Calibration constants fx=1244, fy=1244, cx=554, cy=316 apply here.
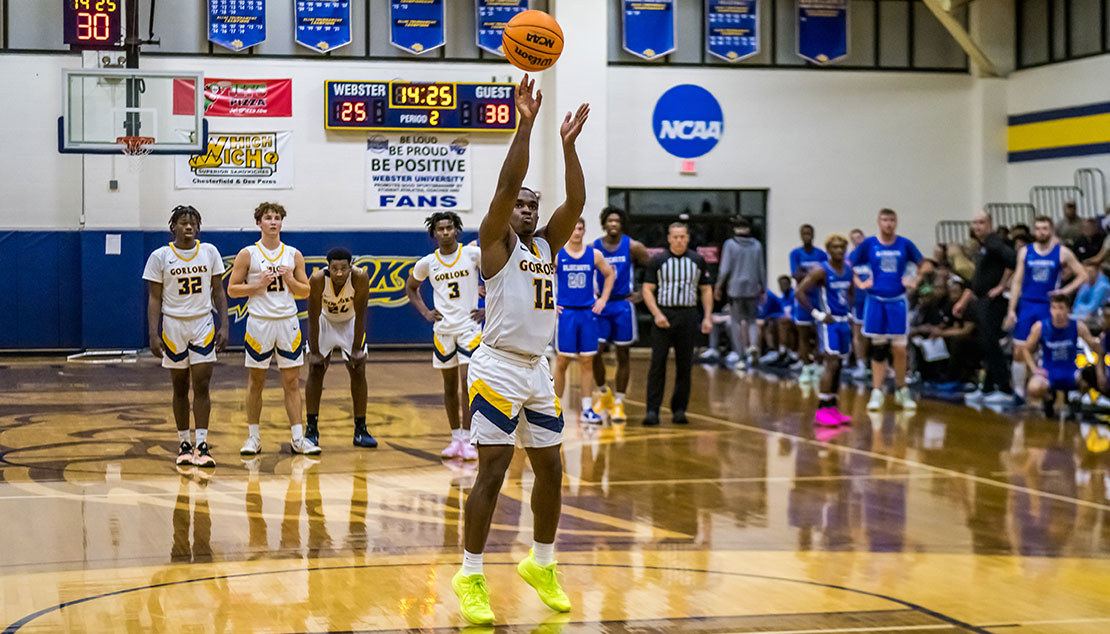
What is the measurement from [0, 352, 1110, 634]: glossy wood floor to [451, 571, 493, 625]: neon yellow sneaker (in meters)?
0.14

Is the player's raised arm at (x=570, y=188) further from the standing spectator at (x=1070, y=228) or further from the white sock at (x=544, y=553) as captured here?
the standing spectator at (x=1070, y=228)

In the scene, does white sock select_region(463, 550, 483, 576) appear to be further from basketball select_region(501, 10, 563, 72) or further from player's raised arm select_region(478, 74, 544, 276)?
basketball select_region(501, 10, 563, 72)

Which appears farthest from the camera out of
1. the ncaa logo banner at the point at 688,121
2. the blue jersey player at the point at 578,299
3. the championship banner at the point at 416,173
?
the ncaa logo banner at the point at 688,121

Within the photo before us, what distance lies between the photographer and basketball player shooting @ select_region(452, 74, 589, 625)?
5434mm

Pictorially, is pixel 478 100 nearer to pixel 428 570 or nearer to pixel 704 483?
pixel 704 483

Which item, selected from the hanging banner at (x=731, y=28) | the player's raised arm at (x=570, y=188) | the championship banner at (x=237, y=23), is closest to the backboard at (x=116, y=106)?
the championship banner at (x=237, y=23)

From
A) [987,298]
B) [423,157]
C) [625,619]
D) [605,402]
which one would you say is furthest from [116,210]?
[625,619]

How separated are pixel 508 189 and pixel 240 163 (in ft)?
54.1

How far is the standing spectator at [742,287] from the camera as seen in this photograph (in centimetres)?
1820

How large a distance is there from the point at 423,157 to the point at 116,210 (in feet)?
16.8

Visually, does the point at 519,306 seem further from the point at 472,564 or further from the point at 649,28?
the point at 649,28

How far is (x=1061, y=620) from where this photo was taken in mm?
5465

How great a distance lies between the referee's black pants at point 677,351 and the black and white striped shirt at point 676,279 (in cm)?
9

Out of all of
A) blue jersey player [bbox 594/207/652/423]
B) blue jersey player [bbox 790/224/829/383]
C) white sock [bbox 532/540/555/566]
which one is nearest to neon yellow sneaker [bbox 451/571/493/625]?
white sock [bbox 532/540/555/566]
